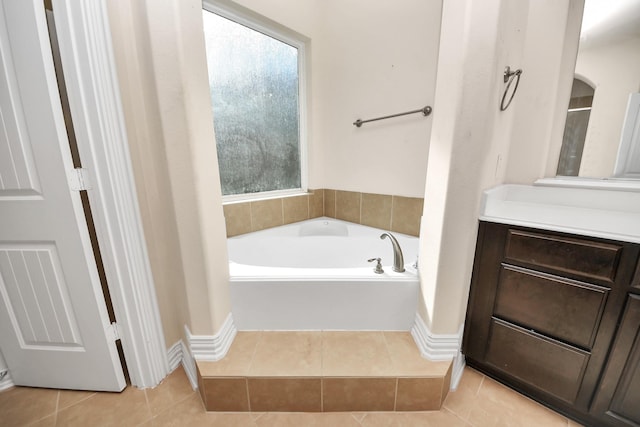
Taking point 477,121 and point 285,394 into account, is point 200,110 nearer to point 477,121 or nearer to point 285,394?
point 477,121

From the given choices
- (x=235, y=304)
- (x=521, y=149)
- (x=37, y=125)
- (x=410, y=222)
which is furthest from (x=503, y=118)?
(x=37, y=125)

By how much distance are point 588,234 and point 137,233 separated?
166 cm

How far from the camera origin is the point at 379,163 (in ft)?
6.19

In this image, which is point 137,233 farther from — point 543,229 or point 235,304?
point 543,229

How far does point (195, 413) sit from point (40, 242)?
93 centimetres

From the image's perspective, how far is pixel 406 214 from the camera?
179cm

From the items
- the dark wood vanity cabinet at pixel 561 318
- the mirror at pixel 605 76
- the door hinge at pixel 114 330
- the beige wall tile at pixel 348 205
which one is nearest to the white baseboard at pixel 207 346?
the door hinge at pixel 114 330

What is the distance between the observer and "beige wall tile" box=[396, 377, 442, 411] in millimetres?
979

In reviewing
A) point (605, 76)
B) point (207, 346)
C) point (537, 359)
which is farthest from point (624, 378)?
point (207, 346)

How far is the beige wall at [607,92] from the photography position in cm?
102

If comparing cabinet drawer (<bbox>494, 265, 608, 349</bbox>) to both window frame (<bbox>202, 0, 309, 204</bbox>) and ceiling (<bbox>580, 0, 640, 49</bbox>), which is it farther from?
window frame (<bbox>202, 0, 309, 204</bbox>)

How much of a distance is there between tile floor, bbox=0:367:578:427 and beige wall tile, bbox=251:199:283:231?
1.10 metres

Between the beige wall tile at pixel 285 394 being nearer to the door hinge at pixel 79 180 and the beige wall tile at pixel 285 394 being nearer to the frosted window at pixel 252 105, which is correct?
the door hinge at pixel 79 180

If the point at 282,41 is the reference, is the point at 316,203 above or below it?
below
